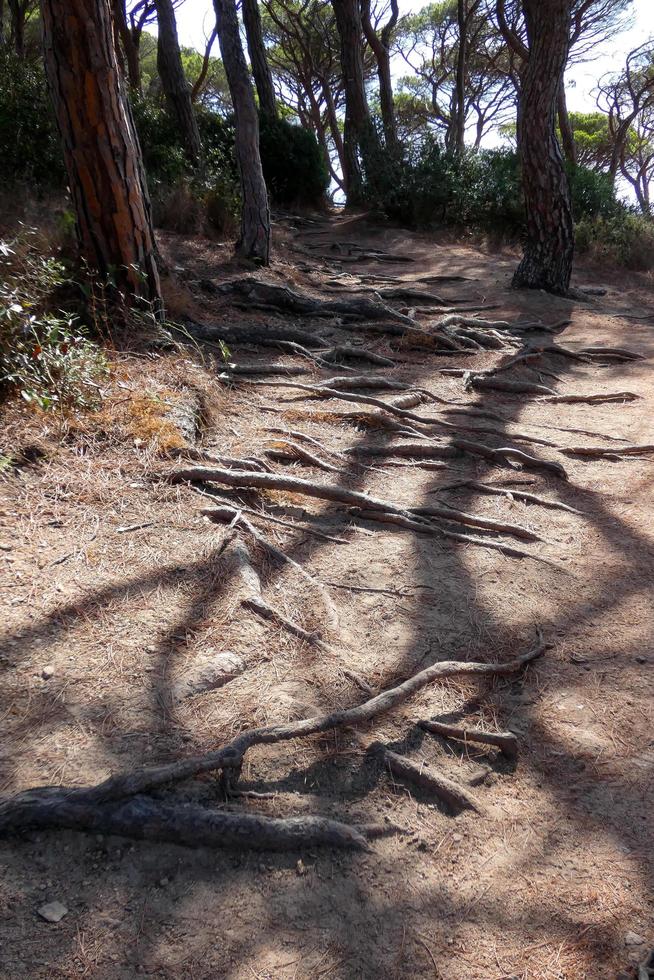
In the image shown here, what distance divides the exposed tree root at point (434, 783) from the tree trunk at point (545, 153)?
869 centimetres

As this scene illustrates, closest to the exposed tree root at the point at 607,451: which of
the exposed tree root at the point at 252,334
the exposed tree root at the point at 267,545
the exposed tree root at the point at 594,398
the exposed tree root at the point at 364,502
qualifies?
the exposed tree root at the point at 594,398

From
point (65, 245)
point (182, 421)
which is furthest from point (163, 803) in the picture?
point (65, 245)

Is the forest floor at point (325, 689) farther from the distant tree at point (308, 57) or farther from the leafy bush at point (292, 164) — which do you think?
the distant tree at point (308, 57)

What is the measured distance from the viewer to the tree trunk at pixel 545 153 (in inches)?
347

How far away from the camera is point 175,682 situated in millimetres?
2541

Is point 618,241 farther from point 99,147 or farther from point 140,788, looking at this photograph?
point 140,788

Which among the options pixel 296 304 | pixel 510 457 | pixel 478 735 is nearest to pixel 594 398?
pixel 510 457

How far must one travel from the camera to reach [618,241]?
12.8 meters

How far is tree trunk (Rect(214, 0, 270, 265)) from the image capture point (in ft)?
29.1

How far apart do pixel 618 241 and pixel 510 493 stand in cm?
1044

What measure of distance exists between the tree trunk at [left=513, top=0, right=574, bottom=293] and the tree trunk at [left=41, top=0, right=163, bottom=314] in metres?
5.76

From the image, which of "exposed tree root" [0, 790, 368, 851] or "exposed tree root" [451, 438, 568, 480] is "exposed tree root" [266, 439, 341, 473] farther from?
"exposed tree root" [0, 790, 368, 851]

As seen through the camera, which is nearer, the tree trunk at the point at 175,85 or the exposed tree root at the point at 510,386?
the exposed tree root at the point at 510,386

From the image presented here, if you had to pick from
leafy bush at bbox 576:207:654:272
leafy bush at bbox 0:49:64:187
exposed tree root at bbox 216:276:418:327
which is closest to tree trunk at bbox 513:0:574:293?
exposed tree root at bbox 216:276:418:327
